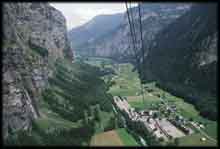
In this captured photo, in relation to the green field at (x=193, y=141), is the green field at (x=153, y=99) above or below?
above

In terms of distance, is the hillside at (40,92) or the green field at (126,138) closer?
the green field at (126,138)

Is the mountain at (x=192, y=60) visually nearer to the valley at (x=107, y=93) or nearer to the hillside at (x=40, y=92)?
the valley at (x=107, y=93)

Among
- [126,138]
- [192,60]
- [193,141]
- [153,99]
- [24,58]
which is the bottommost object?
[126,138]

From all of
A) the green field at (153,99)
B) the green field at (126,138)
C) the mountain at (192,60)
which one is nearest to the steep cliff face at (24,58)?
the green field at (126,138)

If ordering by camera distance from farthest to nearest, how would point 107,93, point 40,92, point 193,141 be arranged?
point 107,93 < point 40,92 < point 193,141

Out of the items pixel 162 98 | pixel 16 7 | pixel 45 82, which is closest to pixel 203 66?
pixel 162 98

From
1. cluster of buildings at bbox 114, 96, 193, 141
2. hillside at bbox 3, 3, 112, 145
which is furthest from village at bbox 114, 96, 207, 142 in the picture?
hillside at bbox 3, 3, 112, 145

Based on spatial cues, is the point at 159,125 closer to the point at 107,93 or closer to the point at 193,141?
the point at 193,141

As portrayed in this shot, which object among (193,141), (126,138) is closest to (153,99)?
(126,138)
